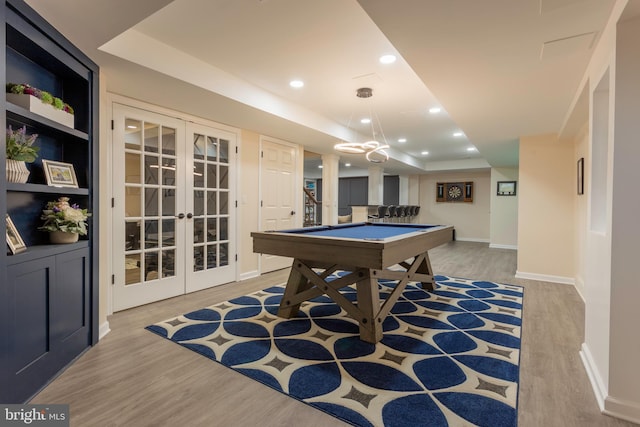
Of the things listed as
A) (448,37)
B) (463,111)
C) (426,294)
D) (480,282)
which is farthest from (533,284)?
(448,37)

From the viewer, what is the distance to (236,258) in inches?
175

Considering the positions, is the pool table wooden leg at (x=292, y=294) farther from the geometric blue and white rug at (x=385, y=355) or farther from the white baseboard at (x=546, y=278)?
the white baseboard at (x=546, y=278)

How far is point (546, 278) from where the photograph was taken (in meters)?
4.62

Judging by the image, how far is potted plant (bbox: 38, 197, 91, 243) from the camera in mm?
2074

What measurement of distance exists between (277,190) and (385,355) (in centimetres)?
340

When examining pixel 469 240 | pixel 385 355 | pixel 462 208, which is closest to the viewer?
pixel 385 355

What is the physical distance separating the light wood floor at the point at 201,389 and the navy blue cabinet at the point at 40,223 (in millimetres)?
192

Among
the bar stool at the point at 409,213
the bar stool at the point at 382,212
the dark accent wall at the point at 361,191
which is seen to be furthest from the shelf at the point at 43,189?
the dark accent wall at the point at 361,191

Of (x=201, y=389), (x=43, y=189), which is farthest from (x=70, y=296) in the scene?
(x=201, y=389)

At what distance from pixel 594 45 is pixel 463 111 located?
1.48m

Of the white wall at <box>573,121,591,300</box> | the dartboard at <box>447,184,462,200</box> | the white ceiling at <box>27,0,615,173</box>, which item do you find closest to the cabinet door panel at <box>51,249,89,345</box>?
the white ceiling at <box>27,0,615,173</box>

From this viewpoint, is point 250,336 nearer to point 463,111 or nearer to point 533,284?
point 463,111

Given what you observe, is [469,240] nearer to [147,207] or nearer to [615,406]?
[615,406]

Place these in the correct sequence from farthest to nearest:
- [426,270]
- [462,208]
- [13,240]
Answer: [462,208] < [426,270] < [13,240]
